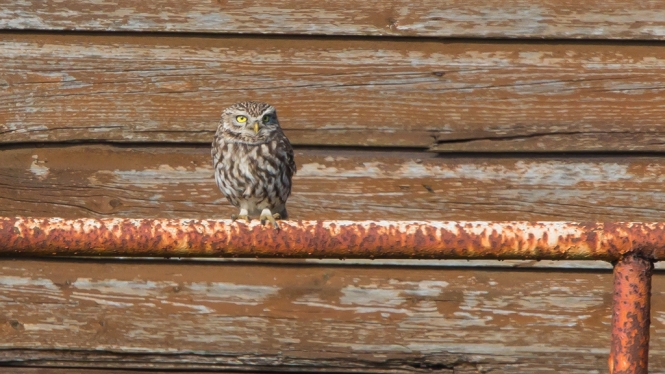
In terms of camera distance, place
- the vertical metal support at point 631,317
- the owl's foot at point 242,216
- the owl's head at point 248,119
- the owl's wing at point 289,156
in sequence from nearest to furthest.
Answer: the vertical metal support at point 631,317, the owl's foot at point 242,216, the owl's head at point 248,119, the owl's wing at point 289,156

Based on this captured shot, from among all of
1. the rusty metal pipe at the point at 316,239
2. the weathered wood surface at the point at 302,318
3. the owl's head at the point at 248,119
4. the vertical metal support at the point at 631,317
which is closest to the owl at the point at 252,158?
the owl's head at the point at 248,119

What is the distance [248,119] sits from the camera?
10.4 ft

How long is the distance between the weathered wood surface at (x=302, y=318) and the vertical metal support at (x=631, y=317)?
2066 millimetres

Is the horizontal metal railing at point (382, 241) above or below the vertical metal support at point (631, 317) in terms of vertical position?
above

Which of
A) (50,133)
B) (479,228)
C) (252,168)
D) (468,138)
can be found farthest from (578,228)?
(50,133)

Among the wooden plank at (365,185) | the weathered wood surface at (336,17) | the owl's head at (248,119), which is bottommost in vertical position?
the wooden plank at (365,185)

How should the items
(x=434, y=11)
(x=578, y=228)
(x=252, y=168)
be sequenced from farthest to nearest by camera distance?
(x=252, y=168)
(x=434, y=11)
(x=578, y=228)

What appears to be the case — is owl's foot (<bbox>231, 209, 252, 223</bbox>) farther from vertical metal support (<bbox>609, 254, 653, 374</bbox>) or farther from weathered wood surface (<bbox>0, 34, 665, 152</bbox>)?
vertical metal support (<bbox>609, 254, 653, 374</bbox>)

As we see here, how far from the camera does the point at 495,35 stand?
126 inches

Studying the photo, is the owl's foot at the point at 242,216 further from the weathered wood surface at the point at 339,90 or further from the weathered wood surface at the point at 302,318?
the weathered wood surface at the point at 339,90

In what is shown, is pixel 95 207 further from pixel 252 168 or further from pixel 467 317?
pixel 467 317

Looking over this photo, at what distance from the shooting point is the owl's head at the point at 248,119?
3166 millimetres

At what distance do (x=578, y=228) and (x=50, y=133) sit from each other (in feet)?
8.11

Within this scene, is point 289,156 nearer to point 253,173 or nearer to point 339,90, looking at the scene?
point 253,173
